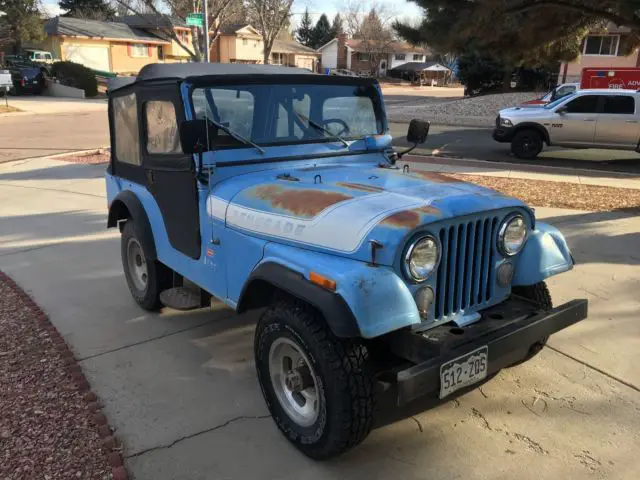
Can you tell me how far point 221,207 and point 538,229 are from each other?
1.90 m

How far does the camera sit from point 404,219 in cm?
261

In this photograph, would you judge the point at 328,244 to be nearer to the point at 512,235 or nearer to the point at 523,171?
the point at 512,235

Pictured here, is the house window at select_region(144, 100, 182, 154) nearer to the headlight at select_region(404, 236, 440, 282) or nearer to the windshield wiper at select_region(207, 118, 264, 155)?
the windshield wiper at select_region(207, 118, 264, 155)

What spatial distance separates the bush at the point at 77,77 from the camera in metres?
→ 34.8

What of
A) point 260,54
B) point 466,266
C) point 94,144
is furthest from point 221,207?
point 260,54

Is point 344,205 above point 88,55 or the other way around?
the other way around

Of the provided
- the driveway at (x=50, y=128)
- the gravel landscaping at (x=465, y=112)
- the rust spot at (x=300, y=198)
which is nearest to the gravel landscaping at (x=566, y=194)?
the rust spot at (x=300, y=198)

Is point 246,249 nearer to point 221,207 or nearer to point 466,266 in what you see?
point 221,207

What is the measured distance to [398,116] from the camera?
2420cm

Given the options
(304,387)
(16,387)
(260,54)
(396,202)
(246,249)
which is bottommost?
(16,387)

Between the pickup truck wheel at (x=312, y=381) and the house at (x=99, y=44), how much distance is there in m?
45.9

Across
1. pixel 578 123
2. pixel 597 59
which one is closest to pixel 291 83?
pixel 578 123

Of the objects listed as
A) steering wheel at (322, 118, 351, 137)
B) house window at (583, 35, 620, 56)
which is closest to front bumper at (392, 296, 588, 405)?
steering wheel at (322, 118, 351, 137)

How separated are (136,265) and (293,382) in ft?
8.09
